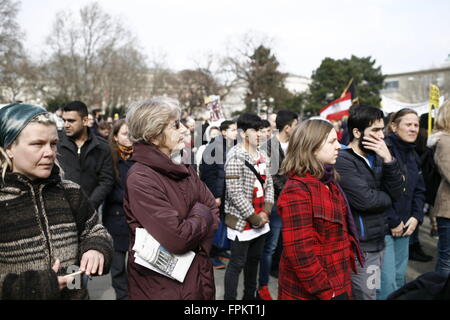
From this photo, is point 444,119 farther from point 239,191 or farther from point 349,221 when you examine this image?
point 239,191

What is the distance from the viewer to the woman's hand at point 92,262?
172 centimetres

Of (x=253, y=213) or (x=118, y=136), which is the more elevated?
(x=118, y=136)

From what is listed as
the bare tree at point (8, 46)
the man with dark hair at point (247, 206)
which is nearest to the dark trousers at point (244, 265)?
the man with dark hair at point (247, 206)

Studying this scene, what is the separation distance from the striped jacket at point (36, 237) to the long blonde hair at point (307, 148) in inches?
56.0

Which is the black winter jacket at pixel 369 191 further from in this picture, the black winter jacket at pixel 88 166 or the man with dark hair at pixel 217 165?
the black winter jacket at pixel 88 166

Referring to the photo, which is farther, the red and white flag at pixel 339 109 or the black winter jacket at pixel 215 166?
the red and white flag at pixel 339 109

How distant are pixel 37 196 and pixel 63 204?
14cm

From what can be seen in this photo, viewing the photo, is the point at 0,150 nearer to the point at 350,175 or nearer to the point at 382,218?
the point at 350,175

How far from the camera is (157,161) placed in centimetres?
207

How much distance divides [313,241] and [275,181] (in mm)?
2255

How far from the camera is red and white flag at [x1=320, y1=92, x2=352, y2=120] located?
9.95 meters

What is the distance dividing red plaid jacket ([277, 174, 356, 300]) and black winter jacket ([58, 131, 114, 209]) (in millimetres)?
2157
